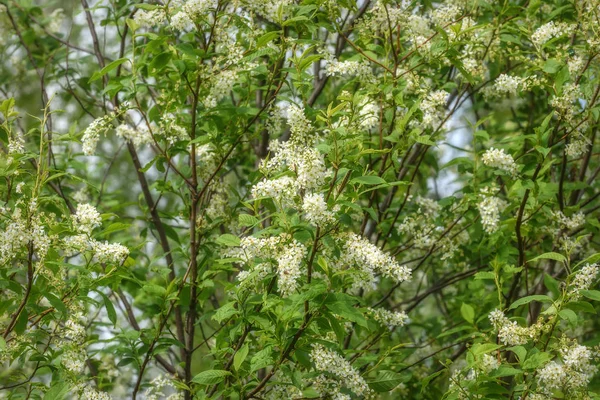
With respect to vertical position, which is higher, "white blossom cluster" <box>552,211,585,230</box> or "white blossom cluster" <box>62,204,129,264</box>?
"white blossom cluster" <box>552,211,585,230</box>

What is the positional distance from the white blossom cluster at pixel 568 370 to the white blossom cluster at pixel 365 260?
0.72m

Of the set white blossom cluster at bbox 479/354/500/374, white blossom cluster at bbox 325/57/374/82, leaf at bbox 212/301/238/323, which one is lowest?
white blossom cluster at bbox 479/354/500/374

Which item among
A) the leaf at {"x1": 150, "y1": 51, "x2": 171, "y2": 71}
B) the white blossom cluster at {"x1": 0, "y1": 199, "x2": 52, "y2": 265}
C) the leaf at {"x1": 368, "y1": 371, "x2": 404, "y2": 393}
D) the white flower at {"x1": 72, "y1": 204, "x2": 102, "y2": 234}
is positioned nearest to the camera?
the white blossom cluster at {"x1": 0, "y1": 199, "x2": 52, "y2": 265}

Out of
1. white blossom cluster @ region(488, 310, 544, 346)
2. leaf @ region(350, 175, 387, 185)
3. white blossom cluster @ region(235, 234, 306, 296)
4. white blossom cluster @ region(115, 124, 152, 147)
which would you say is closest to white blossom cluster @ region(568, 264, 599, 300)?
white blossom cluster @ region(488, 310, 544, 346)

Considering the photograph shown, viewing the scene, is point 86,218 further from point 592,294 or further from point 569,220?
point 569,220

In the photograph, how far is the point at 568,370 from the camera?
3451 mm

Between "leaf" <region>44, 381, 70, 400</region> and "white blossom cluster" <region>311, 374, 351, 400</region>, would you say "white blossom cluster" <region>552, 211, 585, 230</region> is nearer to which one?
"white blossom cluster" <region>311, 374, 351, 400</region>

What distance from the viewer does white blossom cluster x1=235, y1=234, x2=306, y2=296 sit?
3.17 m

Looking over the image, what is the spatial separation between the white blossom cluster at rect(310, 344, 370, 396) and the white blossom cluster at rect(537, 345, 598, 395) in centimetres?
77

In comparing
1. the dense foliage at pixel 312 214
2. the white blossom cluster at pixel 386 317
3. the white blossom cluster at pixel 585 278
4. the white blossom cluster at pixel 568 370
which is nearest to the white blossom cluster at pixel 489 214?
the dense foliage at pixel 312 214

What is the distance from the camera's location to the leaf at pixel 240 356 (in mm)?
3435

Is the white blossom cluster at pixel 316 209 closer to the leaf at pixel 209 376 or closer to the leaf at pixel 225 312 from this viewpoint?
the leaf at pixel 225 312

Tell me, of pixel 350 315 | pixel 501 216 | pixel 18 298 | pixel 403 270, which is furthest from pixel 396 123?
pixel 18 298

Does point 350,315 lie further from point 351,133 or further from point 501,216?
point 501,216
